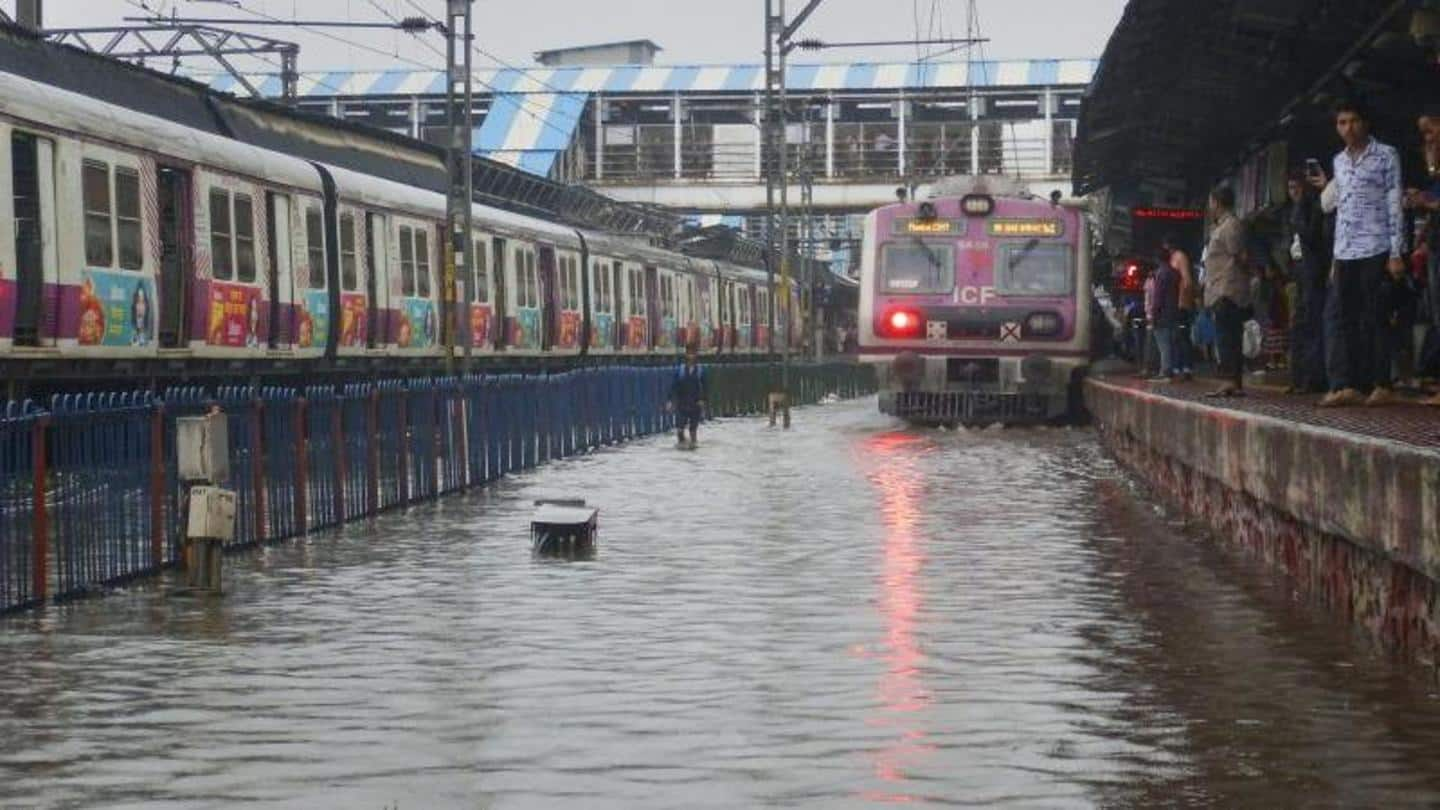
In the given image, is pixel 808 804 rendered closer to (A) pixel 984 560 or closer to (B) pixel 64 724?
(B) pixel 64 724

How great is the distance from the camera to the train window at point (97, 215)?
21.7 m

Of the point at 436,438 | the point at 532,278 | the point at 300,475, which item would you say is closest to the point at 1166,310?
the point at 436,438

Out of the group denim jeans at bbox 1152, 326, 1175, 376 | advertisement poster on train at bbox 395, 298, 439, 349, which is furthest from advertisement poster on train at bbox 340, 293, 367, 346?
denim jeans at bbox 1152, 326, 1175, 376

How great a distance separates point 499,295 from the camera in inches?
1554

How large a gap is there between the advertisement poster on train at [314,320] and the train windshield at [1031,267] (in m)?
9.82

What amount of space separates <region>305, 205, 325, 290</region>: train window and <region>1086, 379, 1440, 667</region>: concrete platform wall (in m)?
13.0

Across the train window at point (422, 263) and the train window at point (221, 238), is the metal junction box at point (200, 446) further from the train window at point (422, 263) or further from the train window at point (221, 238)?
the train window at point (422, 263)

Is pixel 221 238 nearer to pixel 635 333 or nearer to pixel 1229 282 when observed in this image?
pixel 1229 282

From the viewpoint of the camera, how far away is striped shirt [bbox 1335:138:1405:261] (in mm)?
13906

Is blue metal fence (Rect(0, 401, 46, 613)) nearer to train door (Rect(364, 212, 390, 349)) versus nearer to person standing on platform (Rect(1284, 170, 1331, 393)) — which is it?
person standing on platform (Rect(1284, 170, 1331, 393))

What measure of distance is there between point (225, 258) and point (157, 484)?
11707 mm

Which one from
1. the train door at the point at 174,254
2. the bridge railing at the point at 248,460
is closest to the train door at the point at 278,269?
the bridge railing at the point at 248,460

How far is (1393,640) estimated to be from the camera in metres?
10.6

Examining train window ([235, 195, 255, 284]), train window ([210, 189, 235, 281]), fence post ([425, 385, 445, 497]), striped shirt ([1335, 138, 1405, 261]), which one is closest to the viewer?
striped shirt ([1335, 138, 1405, 261])
